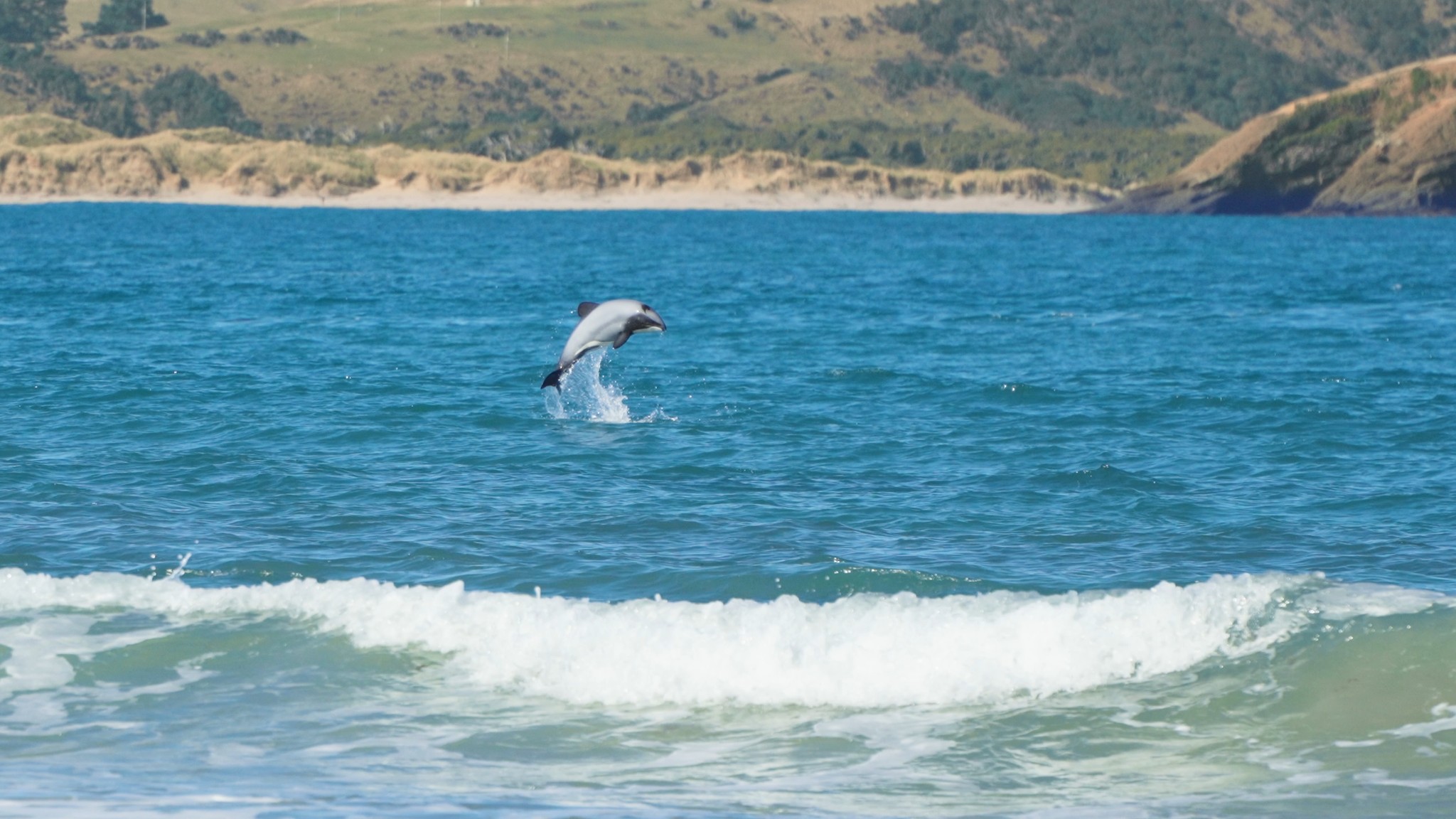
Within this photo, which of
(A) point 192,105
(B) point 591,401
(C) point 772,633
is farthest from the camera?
(A) point 192,105

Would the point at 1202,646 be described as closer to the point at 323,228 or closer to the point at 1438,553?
the point at 1438,553

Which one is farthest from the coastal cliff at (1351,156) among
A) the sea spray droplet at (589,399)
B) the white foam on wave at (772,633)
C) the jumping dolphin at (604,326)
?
the white foam on wave at (772,633)

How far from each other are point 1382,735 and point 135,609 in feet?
30.6

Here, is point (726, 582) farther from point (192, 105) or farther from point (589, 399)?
point (192, 105)

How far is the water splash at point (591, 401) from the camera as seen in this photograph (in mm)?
23016

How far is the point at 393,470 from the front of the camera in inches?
730

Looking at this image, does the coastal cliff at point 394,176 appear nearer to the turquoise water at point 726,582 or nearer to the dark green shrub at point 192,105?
the dark green shrub at point 192,105

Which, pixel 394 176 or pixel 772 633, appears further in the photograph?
pixel 394 176

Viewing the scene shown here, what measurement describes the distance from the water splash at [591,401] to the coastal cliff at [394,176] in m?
121

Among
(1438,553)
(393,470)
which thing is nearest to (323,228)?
(393,470)

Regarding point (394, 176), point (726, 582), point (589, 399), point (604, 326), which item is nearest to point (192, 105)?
point (394, 176)

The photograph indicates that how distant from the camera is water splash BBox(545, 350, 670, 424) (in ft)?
75.5

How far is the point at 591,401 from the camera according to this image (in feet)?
79.4

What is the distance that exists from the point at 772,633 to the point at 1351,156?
122621mm
